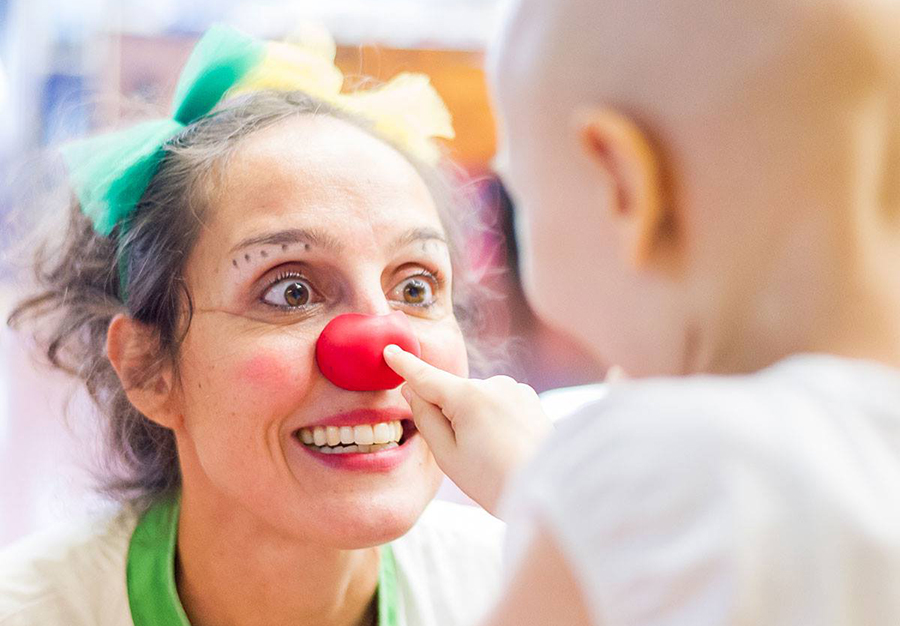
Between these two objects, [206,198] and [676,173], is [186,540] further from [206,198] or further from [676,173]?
[676,173]

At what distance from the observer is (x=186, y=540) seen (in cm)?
139

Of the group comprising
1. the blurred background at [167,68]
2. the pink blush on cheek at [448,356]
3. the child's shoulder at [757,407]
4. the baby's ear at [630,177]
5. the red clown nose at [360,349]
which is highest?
the baby's ear at [630,177]

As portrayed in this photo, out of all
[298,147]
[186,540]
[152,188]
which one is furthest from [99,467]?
[298,147]

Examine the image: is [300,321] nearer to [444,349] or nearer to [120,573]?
[444,349]

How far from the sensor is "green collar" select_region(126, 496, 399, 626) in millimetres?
1321

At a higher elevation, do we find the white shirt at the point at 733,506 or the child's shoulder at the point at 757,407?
the child's shoulder at the point at 757,407

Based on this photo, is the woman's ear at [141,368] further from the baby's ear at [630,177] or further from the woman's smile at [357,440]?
the baby's ear at [630,177]

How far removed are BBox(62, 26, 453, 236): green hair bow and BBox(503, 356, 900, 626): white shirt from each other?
2.90 feet

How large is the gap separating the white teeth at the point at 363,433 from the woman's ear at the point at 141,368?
270 millimetres

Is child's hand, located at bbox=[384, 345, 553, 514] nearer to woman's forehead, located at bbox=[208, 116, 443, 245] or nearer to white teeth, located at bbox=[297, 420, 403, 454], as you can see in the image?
→ white teeth, located at bbox=[297, 420, 403, 454]

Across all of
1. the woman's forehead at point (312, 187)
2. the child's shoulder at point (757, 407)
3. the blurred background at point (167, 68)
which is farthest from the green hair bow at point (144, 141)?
the blurred background at point (167, 68)

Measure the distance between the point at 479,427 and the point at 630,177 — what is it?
1.06 feet

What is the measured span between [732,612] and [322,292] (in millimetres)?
771

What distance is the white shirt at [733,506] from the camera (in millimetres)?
547
